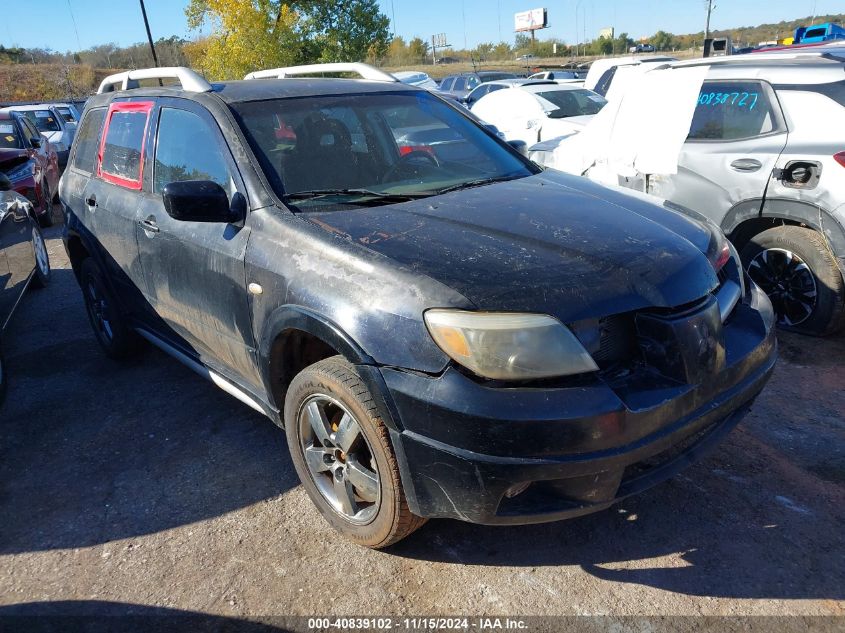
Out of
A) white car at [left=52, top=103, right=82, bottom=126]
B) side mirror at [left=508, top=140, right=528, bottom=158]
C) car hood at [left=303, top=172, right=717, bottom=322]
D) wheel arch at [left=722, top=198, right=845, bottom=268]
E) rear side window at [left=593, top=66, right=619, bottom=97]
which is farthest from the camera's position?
white car at [left=52, top=103, right=82, bottom=126]

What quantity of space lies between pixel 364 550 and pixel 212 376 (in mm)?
1358

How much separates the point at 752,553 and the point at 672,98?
3635 mm

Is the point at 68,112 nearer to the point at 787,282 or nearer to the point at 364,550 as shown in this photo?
the point at 787,282

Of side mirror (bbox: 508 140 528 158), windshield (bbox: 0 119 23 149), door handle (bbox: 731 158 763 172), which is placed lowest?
door handle (bbox: 731 158 763 172)

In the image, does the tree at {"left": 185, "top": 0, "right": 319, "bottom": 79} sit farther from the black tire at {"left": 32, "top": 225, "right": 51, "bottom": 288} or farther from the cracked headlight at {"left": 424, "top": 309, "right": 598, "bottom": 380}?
the cracked headlight at {"left": 424, "top": 309, "right": 598, "bottom": 380}

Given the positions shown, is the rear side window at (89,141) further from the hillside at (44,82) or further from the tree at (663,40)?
the tree at (663,40)

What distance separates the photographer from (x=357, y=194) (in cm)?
310

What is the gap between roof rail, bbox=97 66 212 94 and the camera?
11.6 feet

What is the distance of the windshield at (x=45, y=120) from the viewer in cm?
1567

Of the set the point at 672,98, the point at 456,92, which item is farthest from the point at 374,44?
the point at 672,98

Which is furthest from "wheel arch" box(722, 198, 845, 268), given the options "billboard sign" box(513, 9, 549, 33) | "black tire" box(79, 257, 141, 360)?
"billboard sign" box(513, 9, 549, 33)

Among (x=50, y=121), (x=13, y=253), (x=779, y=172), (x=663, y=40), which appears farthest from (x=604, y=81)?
(x=663, y=40)

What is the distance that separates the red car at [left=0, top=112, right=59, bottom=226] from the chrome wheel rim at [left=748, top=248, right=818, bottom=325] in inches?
324

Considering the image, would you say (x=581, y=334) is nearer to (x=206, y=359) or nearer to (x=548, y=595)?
(x=548, y=595)
